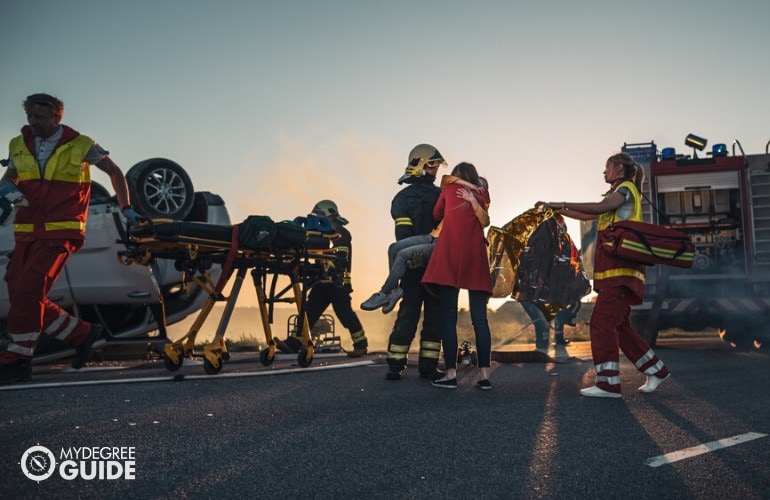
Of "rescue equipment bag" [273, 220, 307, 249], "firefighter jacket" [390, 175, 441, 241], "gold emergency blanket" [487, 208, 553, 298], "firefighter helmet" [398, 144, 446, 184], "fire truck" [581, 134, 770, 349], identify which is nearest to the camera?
"firefighter jacket" [390, 175, 441, 241]

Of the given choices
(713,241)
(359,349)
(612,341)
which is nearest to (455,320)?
(612,341)

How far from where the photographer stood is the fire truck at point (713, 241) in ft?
35.5

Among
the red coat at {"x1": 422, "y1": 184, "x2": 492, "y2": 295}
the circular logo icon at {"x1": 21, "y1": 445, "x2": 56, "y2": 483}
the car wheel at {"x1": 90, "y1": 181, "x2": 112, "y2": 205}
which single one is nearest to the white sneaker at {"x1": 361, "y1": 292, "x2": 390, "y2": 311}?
the red coat at {"x1": 422, "y1": 184, "x2": 492, "y2": 295}

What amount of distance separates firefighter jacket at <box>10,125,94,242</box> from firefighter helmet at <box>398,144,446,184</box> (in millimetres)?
2608

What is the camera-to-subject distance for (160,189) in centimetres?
867

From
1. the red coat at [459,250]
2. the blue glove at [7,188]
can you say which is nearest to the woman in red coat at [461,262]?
the red coat at [459,250]

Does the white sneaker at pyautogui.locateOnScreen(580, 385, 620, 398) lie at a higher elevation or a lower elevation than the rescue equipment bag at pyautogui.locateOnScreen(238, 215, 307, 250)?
lower

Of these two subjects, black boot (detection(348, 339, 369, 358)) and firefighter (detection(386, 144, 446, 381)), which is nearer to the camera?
firefighter (detection(386, 144, 446, 381))

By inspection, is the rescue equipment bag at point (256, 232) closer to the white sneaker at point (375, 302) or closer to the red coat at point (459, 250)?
the white sneaker at point (375, 302)

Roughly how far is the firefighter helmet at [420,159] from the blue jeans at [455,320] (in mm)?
1108

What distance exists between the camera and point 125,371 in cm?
653

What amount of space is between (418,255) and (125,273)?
334 centimetres

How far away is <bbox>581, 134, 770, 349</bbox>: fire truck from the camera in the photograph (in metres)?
10.8

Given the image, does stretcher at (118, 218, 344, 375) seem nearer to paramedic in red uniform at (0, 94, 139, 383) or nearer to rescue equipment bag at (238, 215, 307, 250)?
rescue equipment bag at (238, 215, 307, 250)
